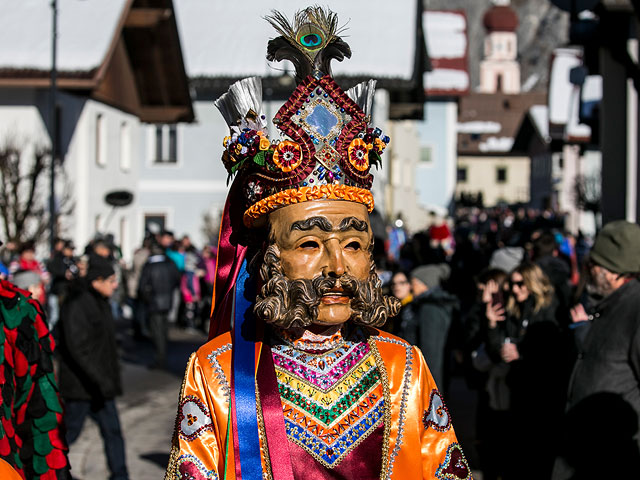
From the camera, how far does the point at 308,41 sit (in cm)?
349

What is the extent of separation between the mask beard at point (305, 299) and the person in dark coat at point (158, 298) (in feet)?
36.7

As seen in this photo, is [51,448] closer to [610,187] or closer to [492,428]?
[492,428]

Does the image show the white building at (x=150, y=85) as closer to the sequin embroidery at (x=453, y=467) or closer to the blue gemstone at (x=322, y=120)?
the blue gemstone at (x=322, y=120)

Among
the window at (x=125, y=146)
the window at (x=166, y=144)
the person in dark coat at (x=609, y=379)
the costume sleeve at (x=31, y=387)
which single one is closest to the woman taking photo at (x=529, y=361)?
the person in dark coat at (x=609, y=379)

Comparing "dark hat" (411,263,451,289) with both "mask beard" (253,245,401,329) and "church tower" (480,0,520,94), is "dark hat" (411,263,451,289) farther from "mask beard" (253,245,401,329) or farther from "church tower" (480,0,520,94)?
"church tower" (480,0,520,94)

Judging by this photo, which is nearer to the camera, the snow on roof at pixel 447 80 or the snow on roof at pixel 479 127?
the snow on roof at pixel 447 80

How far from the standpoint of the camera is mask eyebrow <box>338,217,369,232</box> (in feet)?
11.0

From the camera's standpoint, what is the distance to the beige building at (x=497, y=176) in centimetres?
9062

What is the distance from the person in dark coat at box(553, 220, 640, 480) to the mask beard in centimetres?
→ 238

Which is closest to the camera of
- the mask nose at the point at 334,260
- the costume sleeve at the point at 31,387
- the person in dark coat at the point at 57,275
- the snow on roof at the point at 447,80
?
the mask nose at the point at 334,260

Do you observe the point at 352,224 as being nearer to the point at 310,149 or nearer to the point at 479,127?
the point at 310,149

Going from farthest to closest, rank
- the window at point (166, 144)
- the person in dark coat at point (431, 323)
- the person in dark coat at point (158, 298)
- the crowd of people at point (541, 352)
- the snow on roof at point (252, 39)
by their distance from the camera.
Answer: the window at point (166, 144)
the snow on roof at point (252, 39)
the person in dark coat at point (158, 298)
the person in dark coat at point (431, 323)
the crowd of people at point (541, 352)

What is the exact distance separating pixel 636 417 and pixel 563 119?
3474cm

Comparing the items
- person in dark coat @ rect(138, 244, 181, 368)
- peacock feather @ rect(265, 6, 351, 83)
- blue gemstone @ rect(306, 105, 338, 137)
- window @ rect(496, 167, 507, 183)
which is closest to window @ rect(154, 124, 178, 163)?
person in dark coat @ rect(138, 244, 181, 368)
